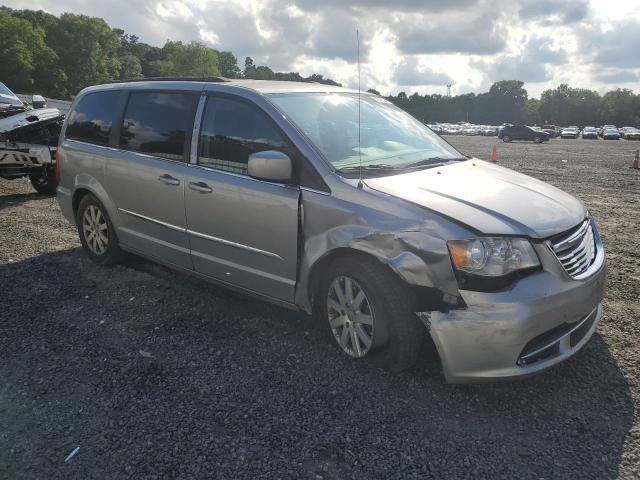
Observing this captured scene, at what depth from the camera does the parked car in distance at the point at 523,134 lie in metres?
43.7

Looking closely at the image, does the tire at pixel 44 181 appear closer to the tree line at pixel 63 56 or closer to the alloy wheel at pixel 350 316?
the alloy wheel at pixel 350 316

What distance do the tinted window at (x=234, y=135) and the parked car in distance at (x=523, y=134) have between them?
4384 cm

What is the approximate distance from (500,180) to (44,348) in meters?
3.49

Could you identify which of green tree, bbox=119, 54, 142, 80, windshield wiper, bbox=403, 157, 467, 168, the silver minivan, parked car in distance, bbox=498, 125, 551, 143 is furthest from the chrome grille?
green tree, bbox=119, 54, 142, 80

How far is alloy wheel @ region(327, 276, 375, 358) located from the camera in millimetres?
3449

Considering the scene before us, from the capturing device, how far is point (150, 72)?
126938 millimetres

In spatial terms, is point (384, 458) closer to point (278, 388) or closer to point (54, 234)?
point (278, 388)

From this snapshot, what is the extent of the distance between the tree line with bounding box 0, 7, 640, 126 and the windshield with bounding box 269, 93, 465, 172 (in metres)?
1.42

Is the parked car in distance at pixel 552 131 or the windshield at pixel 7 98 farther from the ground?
the windshield at pixel 7 98

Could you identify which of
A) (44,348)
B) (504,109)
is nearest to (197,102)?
(44,348)

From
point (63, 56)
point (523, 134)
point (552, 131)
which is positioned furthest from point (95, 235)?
point (63, 56)

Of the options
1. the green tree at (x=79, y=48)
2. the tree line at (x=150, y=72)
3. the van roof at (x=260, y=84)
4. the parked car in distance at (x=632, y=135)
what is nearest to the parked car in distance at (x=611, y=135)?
the parked car in distance at (x=632, y=135)

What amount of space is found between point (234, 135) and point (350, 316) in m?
1.64

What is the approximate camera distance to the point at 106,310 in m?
4.59
